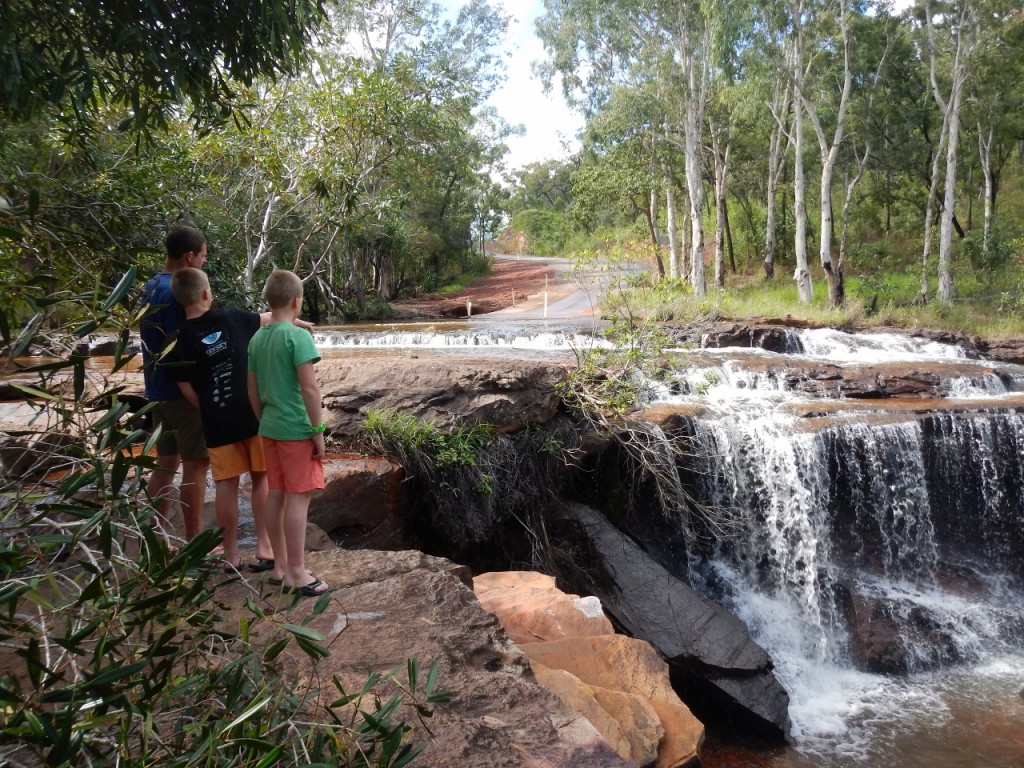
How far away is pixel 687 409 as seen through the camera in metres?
8.87

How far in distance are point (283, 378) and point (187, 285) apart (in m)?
0.63

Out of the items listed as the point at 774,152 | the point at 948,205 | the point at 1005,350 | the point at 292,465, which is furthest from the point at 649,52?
the point at 292,465

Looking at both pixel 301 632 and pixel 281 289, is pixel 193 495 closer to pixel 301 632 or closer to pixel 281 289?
pixel 281 289

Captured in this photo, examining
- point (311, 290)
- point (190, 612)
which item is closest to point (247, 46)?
point (190, 612)

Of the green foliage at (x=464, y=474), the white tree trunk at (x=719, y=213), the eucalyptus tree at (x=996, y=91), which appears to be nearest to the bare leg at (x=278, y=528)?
the green foliage at (x=464, y=474)

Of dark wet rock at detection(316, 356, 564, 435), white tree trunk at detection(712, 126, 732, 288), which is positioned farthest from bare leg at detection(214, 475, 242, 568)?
white tree trunk at detection(712, 126, 732, 288)

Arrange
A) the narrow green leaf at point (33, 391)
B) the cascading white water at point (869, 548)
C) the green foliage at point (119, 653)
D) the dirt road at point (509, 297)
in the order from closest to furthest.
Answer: the green foliage at point (119, 653)
the narrow green leaf at point (33, 391)
the cascading white water at point (869, 548)
the dirt road at point (509, 297)

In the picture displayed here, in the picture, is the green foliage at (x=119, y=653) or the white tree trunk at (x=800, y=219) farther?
the white tree trunk at (x=800, y=219)

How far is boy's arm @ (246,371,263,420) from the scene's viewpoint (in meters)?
3.48

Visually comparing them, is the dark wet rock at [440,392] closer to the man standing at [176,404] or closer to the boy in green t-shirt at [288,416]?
the man standing at [176,404]

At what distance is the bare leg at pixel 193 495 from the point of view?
143 inches

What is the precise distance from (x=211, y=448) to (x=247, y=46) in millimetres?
2059

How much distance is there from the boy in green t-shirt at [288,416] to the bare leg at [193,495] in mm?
457

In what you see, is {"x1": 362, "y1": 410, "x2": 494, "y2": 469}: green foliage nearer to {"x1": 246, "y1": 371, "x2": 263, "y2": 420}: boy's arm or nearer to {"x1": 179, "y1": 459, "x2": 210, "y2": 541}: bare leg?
{"x1": 179, "y1": 459, "x2": 210, "y2": 541}: bare leg
